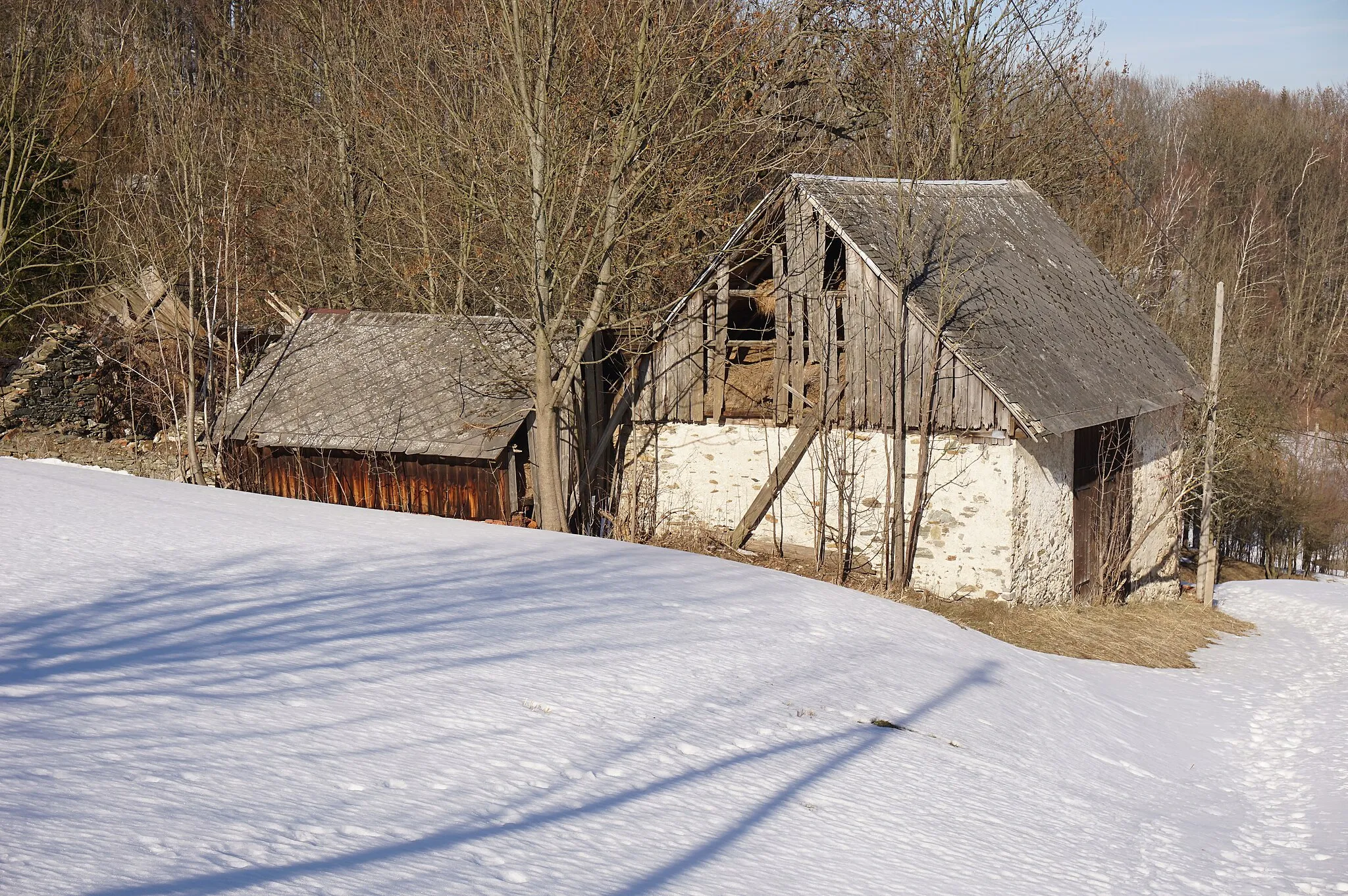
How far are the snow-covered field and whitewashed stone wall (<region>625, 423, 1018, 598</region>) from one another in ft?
8.82

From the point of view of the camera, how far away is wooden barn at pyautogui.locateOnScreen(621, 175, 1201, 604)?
45.0 ft

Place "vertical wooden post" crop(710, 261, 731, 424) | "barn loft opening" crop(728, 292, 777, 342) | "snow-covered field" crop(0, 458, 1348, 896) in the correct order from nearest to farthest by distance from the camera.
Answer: "snow-covered field" crop(0, 458, 1348, 896), "vertical wooden post" crop(710, 261, 731, 424), "barn loft opening" crop(728, 292, 777, 342)

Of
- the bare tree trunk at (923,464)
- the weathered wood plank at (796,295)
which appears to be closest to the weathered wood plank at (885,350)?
the bare tree trunk at (923,464)

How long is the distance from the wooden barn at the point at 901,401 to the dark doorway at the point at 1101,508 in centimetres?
4

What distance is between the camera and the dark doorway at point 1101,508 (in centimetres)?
1535

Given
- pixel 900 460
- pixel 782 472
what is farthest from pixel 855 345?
pixel 782 472

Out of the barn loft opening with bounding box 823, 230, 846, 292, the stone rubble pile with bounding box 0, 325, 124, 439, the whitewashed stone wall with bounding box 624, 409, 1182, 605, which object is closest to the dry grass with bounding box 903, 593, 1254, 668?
the whitewashed stone wall with bounding box 624, 409, 1182, 605

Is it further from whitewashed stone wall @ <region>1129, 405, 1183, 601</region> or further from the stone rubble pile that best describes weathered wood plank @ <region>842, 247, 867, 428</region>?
the stone rubble pile

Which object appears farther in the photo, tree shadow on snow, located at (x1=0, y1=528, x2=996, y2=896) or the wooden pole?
the wooden pole

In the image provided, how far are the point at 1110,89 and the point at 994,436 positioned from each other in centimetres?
1703

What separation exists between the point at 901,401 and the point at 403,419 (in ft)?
21.6

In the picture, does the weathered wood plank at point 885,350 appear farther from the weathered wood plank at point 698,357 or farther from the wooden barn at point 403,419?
the wooden barn at point 403,419

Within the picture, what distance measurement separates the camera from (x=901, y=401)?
1388 centimetres

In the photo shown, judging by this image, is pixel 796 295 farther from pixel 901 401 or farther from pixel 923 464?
pixel 923 464
